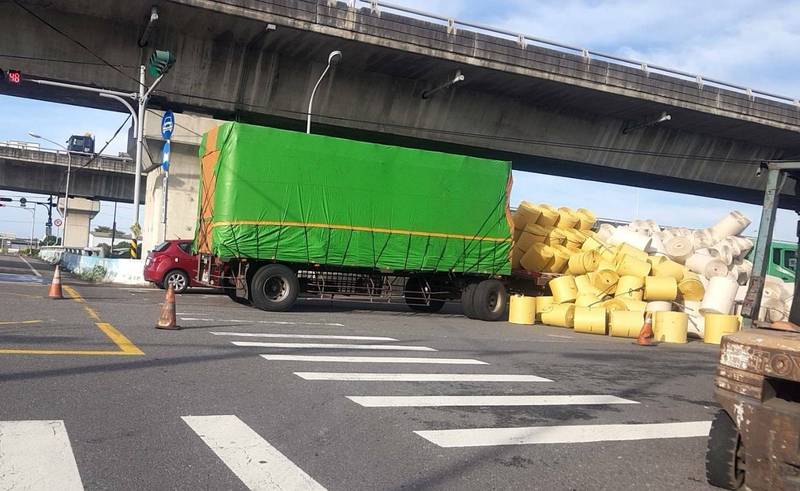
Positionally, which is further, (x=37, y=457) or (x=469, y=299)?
(x=469, y=299)

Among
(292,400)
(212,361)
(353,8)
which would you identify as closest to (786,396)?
(292,400)

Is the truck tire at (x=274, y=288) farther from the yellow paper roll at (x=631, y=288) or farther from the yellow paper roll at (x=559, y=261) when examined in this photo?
the yellow paper roll at (x=631, y=288)

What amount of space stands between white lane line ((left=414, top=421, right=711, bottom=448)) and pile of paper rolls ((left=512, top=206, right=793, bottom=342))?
32.8 feet

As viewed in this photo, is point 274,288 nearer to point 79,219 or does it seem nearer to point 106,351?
point 106,351

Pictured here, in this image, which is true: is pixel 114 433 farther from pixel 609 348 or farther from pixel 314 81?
pixel 314 81

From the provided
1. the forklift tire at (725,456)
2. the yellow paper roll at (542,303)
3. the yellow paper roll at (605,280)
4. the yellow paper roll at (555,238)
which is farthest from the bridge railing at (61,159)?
the forklift tire at (725,456)

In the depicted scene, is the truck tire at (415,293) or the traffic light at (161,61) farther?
the traffic light at (161,61)

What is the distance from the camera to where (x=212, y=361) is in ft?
27.2

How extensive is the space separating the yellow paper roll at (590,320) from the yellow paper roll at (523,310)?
1.37 m

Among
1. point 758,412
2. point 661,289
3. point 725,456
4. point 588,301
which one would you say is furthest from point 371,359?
point 661,289

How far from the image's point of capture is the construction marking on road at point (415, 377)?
795 cm

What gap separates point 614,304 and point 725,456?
43.5 feet

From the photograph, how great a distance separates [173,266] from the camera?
1977 centimetres

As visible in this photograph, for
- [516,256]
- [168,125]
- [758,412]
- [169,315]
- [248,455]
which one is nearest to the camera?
[758,412]
